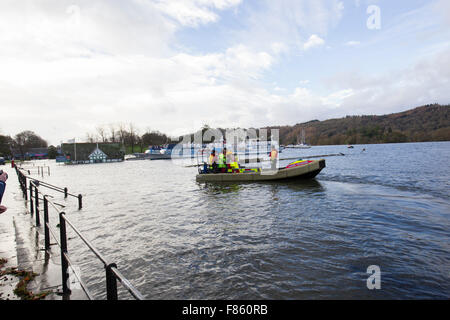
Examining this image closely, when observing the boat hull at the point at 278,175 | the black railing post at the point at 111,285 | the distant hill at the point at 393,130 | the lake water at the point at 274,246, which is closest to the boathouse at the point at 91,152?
the boat hull at the point at 278,175

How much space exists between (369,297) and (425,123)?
163 m

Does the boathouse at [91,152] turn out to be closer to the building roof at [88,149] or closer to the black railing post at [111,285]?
the building roof at [88,149]

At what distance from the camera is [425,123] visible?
132 metres

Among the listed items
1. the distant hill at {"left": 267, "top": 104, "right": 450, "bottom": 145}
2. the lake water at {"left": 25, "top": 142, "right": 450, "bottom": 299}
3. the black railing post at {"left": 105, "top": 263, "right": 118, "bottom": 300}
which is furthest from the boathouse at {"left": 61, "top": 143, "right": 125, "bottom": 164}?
the distant hill at {"left": 267, "top": 104, "right": 450, "bottom": 145}

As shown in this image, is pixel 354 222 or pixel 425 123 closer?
pixel 354 222

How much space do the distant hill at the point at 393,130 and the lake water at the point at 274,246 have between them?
12859 cm

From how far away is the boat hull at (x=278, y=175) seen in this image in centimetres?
1753

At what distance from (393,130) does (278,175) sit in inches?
5660

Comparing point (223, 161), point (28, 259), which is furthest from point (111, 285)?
point (223, 161)

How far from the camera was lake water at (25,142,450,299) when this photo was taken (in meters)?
4.99

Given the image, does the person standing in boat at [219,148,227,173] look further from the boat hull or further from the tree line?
the tree line

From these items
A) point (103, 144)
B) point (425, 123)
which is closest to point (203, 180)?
point (103, 144)

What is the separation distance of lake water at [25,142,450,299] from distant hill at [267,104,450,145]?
129 m
